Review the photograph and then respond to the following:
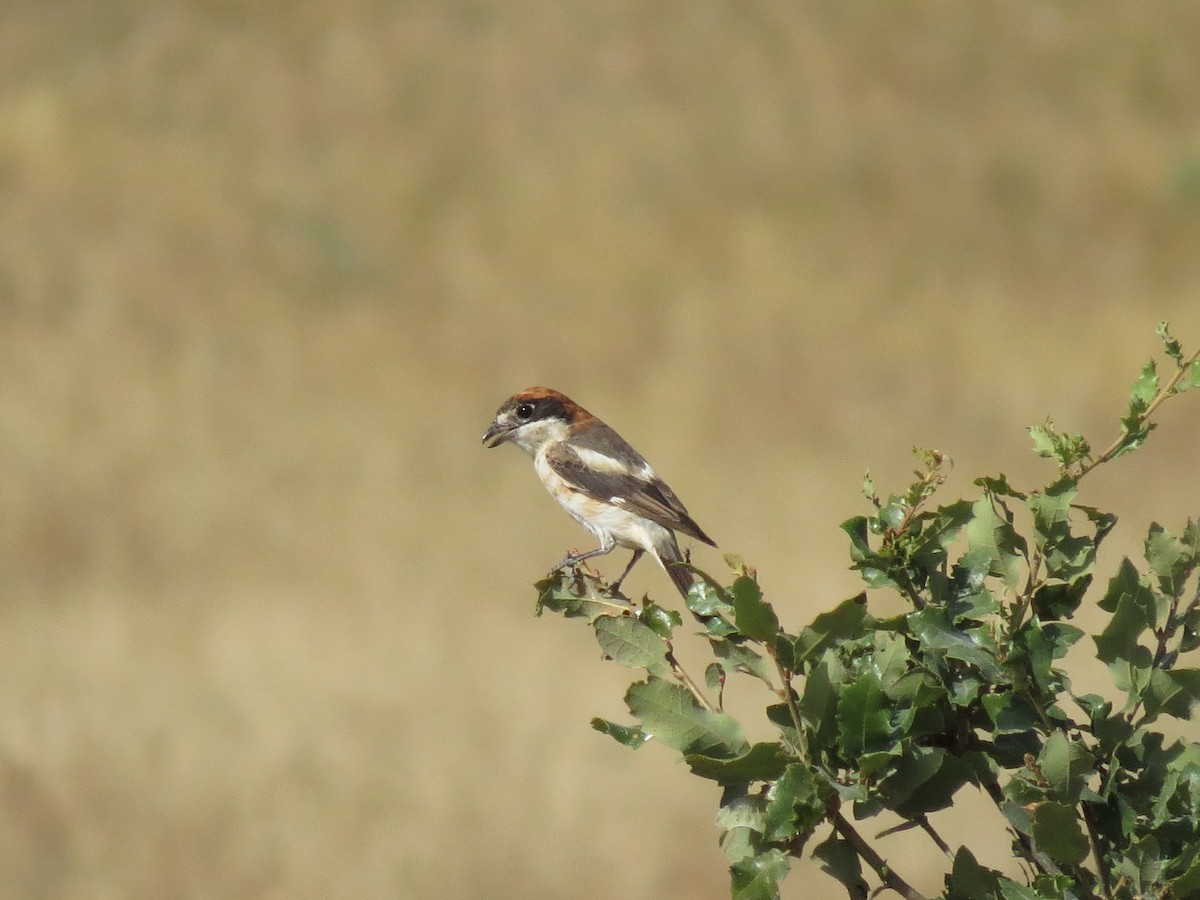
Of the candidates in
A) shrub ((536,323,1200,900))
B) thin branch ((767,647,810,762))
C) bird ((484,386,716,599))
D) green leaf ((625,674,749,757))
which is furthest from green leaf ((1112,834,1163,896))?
bird ((484,386,716,599))

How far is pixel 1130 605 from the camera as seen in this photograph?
2566 mm

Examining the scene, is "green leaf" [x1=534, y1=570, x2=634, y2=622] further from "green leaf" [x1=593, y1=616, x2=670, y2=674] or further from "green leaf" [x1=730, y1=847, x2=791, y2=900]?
"green leaf" [x1=730, y1=847, x2=791, y2=900]

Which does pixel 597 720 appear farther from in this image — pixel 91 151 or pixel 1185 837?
pixel 91 151

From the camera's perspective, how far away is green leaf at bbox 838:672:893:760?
8.14ft

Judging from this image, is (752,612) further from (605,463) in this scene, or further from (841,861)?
(605,463)

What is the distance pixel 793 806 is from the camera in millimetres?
2482

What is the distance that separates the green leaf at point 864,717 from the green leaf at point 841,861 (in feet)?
0.64

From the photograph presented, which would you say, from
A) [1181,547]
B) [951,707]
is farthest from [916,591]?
[1181,547]

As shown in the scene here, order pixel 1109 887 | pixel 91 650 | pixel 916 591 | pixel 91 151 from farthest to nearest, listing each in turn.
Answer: pixel 91 151
pixel 91 650
pixel 916 591
pixel 1109 887

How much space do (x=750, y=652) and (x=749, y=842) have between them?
1.09ft

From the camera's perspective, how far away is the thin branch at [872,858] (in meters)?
2.51

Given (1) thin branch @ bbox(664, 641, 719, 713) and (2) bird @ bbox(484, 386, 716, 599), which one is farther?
(2) bird @ bbox(484, 386, 716, 599)

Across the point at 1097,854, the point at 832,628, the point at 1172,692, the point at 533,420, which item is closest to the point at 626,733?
the point at 832,628

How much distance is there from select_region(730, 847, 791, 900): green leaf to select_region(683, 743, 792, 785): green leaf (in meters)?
0.14
